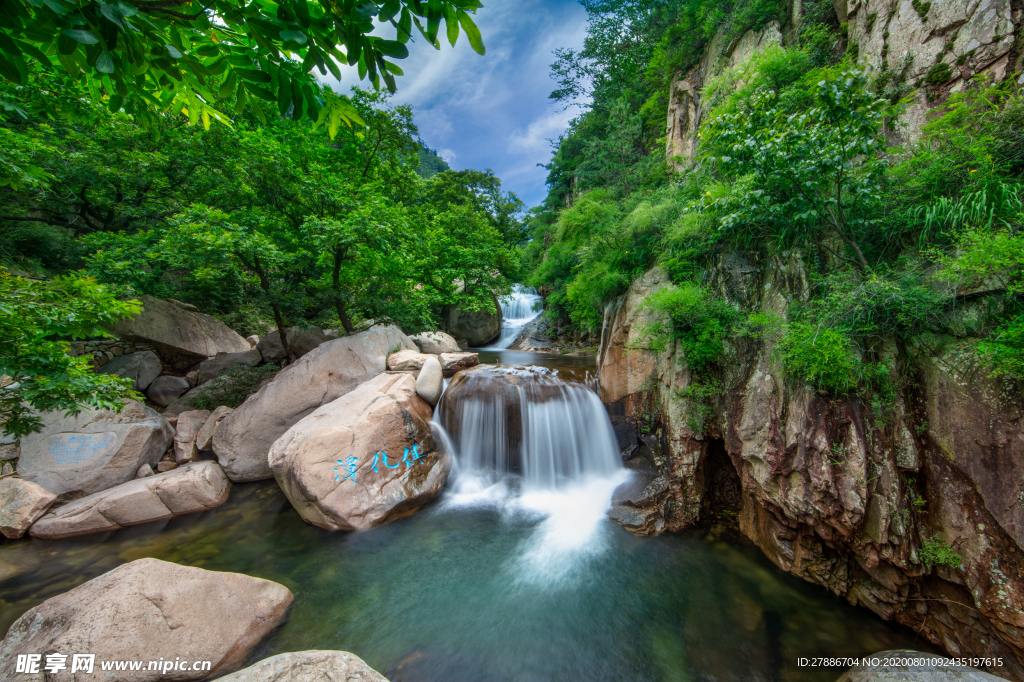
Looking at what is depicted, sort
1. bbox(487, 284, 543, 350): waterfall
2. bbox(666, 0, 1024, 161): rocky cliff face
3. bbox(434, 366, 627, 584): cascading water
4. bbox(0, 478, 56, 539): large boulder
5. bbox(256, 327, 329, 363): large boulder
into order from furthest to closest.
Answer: bbox(487, 284, 543, 350): waterfall
bbox(256, 327, 329, 363): large boulder
bbox(434, 366, 627, 584): cascading water
bbox(0, 478, 56, 539): large boulder
bbox(666, 0, 1024, 161): rocky cliff face

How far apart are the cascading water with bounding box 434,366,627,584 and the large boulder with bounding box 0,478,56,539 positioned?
5.71m

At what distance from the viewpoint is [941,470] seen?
308 cm

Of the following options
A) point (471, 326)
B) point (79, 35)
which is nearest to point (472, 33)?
point (79, 35)

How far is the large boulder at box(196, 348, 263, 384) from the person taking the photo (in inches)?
323

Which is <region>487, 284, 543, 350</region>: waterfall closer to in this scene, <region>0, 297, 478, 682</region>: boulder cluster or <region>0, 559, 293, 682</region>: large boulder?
<region>0, 297, 478, 682</region>: boulder cluster

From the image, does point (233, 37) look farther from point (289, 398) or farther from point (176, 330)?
point (176, 330)

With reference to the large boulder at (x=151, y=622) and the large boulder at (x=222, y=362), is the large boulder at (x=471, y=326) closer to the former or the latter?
the large boulder at (x=222, y=362)

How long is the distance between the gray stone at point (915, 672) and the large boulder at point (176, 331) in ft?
39.8

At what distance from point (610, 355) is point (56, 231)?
13.5 meters

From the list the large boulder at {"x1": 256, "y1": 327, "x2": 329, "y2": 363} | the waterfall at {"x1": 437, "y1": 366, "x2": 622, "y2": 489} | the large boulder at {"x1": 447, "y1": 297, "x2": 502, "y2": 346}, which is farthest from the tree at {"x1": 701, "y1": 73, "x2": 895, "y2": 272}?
the large boulder at {"x1": 447, "y1": 297, "x2": 502, "y2": 346}

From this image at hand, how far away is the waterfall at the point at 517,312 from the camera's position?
16.6 meters

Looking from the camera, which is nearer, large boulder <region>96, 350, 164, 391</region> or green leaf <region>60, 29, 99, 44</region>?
green leaf <region>60, 29, 99, 44</region>

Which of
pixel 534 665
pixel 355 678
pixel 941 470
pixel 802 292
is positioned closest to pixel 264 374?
pixel 355 678

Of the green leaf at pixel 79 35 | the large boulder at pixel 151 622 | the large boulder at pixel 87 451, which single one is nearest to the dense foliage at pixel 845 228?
the green leaf at pixel 79 35
